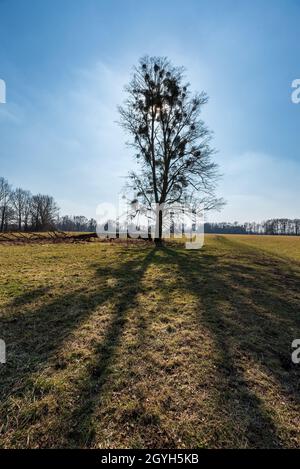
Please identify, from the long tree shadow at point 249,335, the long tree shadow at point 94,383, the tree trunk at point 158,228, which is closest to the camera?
the long tree shadow at point 94,383

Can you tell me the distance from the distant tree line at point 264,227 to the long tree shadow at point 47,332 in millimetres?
111242

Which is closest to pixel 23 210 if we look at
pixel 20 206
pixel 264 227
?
pixel 20 206

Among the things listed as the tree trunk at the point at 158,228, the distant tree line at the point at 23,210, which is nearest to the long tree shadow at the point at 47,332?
the tree trunk at the point at 158,228

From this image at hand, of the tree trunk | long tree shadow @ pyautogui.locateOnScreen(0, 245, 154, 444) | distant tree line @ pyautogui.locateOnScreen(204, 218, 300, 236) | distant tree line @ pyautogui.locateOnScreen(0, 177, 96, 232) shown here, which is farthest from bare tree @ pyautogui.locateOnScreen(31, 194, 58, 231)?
distant tree line @ pyautogui.locateOnScreen(204, 218, 300, 236)

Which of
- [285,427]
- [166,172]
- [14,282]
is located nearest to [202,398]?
[285,427]

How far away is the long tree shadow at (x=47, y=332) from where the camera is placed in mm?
2911

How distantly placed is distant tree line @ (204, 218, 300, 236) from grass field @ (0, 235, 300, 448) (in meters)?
111

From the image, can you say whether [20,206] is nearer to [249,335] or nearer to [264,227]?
[249,335]

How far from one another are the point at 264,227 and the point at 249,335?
141784mm

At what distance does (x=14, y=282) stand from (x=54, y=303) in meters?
2.34

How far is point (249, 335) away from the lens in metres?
4.25

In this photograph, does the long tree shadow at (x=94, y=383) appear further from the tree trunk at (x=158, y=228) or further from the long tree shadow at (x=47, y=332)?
the tree trunk at (x=158, y=228)

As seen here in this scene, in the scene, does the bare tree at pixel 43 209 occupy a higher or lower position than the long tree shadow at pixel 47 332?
higher

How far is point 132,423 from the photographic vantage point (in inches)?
95.1
